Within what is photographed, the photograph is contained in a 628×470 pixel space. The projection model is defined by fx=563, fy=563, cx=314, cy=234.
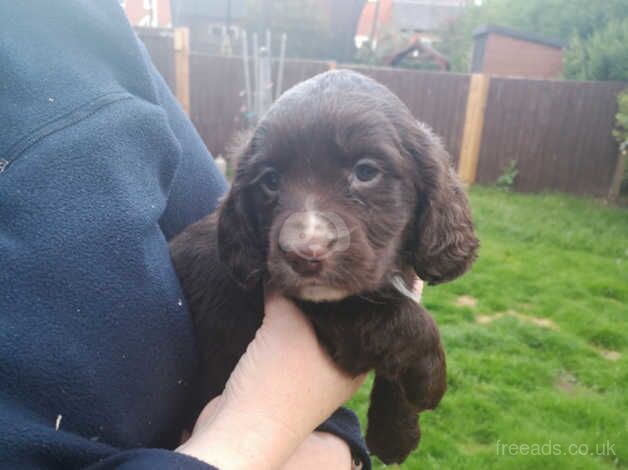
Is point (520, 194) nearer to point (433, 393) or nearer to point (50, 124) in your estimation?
point (433, 393)

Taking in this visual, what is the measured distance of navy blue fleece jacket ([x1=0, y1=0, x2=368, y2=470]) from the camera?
1146 millimetres

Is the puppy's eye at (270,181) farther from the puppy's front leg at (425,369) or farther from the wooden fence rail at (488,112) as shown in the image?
the wooden fence rail at (488,112)

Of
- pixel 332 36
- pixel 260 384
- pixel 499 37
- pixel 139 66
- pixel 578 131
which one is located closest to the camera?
pixel 260 384

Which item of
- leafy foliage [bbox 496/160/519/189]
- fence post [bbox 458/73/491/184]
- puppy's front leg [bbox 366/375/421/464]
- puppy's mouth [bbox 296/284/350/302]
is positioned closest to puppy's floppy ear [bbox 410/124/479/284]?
puppy's mouth [bbox 296/284/350/302]

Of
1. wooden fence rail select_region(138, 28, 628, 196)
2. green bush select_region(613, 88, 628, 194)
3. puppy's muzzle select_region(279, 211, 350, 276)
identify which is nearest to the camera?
puppy's muzzle select_region(279, 211, 350, 276)

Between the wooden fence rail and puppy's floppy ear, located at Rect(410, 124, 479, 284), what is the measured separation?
952cm

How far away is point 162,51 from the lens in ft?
37.2

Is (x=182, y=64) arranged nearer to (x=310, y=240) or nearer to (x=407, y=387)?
(x=407, y=387)

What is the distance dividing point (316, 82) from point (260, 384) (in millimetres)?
879

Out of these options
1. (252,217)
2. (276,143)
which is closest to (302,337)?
(252,217)

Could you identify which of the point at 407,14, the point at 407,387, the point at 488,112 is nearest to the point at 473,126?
the point at 488,112

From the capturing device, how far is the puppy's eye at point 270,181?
65.1 inches

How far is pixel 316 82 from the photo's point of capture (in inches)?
65.7

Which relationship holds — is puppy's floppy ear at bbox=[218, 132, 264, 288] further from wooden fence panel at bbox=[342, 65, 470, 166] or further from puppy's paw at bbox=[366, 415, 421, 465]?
wooden fence panel at bbox=[342, 65, 470, 166]
